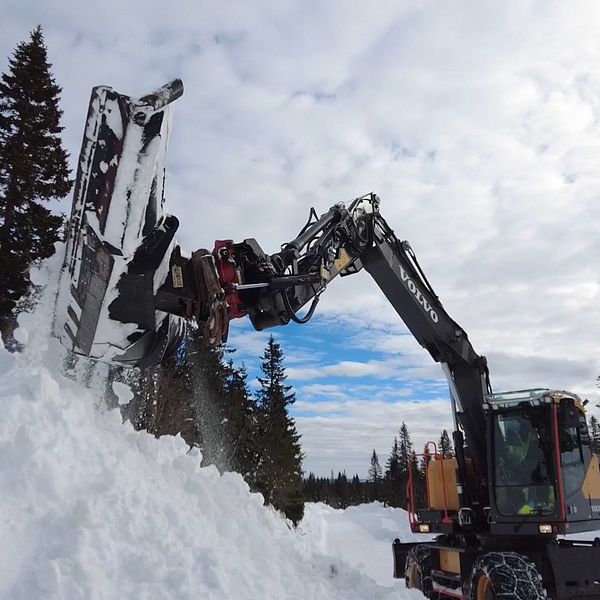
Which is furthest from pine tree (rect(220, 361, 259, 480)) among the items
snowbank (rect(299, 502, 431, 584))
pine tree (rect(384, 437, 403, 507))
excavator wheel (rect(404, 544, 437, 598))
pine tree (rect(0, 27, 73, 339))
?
pine tree (rect(384, 437, 403, 507))

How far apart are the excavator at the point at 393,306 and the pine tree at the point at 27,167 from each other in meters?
11.4

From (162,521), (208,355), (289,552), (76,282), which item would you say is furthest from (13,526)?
(208,355)

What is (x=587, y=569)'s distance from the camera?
6.90 m

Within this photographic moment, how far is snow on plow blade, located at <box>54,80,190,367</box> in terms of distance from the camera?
428cm

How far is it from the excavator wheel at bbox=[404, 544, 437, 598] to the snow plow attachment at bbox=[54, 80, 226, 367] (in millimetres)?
6283

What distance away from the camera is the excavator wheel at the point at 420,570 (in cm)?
926

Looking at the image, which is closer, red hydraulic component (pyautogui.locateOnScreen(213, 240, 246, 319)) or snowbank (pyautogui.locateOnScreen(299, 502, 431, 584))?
red hydraulic component (pyautogui.locateOnScreen(213, 240, 246, 319))

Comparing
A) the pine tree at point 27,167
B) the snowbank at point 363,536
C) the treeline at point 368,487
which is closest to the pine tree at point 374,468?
the treeline at point 368,487

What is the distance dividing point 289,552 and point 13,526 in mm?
4918

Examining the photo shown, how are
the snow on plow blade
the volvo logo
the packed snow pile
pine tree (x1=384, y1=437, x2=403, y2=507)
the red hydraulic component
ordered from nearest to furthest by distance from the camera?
the snow on plow blade → the packed snow pile → the red hydraulic component → the volvo logo → pine tree (x1=384, y1=437, x2=403, y2=507)

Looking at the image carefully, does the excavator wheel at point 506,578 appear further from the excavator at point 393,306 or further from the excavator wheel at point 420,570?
the excavator wheel at point 420,570

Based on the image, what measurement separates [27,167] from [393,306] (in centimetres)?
1264

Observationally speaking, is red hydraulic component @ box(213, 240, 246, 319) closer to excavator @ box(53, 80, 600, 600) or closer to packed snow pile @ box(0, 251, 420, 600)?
excavator @ box(53, 80, 600, 600)

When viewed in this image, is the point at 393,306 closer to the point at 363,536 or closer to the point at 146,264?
the point at 146,264
